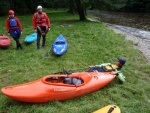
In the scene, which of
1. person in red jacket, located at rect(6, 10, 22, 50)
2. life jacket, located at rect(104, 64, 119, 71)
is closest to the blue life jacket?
person in red jacket, located at rect(6, 10, 22, 50)

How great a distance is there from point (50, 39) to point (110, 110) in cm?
696

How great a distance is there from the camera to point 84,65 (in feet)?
25.7

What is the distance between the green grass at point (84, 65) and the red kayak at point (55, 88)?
156 mm

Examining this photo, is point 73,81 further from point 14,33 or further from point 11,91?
point 14,33

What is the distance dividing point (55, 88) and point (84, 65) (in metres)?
2.63

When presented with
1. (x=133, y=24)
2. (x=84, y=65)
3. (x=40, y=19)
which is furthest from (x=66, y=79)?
(x=133, y=24)

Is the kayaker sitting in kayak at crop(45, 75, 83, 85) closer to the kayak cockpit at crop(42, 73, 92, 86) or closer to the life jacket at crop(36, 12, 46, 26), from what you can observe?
the kayak cockpit at crop(42, 73, 92, 86)

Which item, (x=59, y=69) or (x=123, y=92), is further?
(x=59, y=69)

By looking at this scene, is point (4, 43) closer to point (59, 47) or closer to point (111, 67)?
point (59, 47)

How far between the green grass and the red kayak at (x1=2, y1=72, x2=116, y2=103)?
0.51ft

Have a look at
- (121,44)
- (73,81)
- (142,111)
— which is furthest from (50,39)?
(142,111)

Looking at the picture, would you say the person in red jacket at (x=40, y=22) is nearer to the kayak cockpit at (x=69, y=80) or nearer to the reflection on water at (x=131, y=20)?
the kayak cockpit at (x=69, y=80)

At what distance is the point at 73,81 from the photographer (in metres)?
5.71

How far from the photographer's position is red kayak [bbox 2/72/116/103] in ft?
17.0
